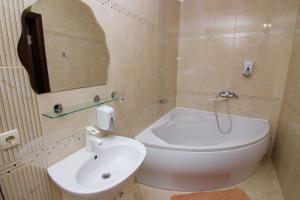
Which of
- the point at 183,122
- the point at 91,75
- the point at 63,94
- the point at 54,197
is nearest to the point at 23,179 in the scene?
the point at 54,197

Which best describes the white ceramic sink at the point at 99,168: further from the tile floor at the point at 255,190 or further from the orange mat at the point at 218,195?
the orange mat at the point at 218,195

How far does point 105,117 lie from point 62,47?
0.50 meters

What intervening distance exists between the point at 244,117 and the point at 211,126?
0.47m

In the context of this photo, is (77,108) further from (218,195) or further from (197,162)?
(218,195)

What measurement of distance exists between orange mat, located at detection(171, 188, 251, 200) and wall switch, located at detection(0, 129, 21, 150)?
1467 millimetres

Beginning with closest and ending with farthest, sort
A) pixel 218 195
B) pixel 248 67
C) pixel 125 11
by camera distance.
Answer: pixel 125 11 < pixel 218 195 < pixel 248 67

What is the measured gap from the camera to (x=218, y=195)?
65.8 inches

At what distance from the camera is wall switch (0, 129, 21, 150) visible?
0.69 meters

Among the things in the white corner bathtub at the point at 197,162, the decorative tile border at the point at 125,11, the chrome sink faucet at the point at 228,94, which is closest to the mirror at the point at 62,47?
the decorative tile border at the point at 125,11

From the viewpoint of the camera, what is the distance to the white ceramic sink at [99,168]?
0.77 metres

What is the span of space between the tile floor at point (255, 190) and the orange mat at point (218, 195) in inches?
2.8

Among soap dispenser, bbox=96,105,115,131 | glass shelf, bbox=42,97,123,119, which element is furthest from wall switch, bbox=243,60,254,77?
soap dispenser, bbox=96,105,115,131

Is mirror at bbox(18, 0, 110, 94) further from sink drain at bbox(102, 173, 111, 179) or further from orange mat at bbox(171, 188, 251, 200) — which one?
orange mat at bbox(171, 188, 251, 200)

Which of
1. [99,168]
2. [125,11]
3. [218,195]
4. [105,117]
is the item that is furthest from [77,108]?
[218,195]
